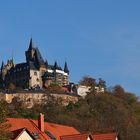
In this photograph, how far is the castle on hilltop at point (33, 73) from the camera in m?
173

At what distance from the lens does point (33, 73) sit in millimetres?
175875

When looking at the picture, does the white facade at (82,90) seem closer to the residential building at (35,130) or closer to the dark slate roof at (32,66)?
the dark slate roof at (32,66)

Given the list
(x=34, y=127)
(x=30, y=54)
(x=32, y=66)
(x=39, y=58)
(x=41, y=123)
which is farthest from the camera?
(x=30, y=54)

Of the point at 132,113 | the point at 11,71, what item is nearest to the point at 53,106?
the point at 132,113

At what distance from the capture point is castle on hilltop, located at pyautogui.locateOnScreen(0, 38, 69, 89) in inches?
6806

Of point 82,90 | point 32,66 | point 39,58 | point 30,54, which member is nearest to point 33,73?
point 32,66

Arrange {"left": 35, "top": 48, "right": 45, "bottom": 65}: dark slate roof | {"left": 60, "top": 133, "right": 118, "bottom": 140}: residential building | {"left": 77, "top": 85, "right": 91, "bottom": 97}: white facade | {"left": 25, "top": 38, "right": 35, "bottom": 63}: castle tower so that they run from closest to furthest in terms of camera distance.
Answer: {"left": 60, "top": 133, "right": 118, "bottom": 140}: residential building < {"left": 77, "top": 85, "right": 91, "bottom": 97}: white facade < {"left": 35, "top": 48, "right": 45, "bottom": 65}: dark slate roof < {"left": 25, "top": 38, "right": 35, "bottom": 63}: castle tower

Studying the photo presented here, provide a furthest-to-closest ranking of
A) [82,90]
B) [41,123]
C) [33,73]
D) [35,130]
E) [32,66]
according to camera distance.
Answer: [32,66] < [33,73] < [82,90] < [41,123] < [35,130]

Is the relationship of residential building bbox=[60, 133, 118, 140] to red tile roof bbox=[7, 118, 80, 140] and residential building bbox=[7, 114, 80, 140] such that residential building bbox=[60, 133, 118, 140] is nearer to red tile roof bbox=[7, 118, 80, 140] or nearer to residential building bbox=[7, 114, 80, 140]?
residential building bbox=[7, 114, 80, 140]

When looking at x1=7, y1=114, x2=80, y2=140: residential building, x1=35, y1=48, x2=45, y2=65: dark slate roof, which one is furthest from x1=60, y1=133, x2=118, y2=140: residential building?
x1=35, y1=48, x2=45, y2=65: dark slate roof

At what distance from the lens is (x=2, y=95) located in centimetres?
14275

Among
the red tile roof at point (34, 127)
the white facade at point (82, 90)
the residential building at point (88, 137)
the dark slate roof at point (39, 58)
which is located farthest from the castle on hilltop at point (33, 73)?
the residential building at point (88, 137)

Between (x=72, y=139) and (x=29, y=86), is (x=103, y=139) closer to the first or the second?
(x=72, y=139)

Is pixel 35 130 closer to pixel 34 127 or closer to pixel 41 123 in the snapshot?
pixel 34 127
